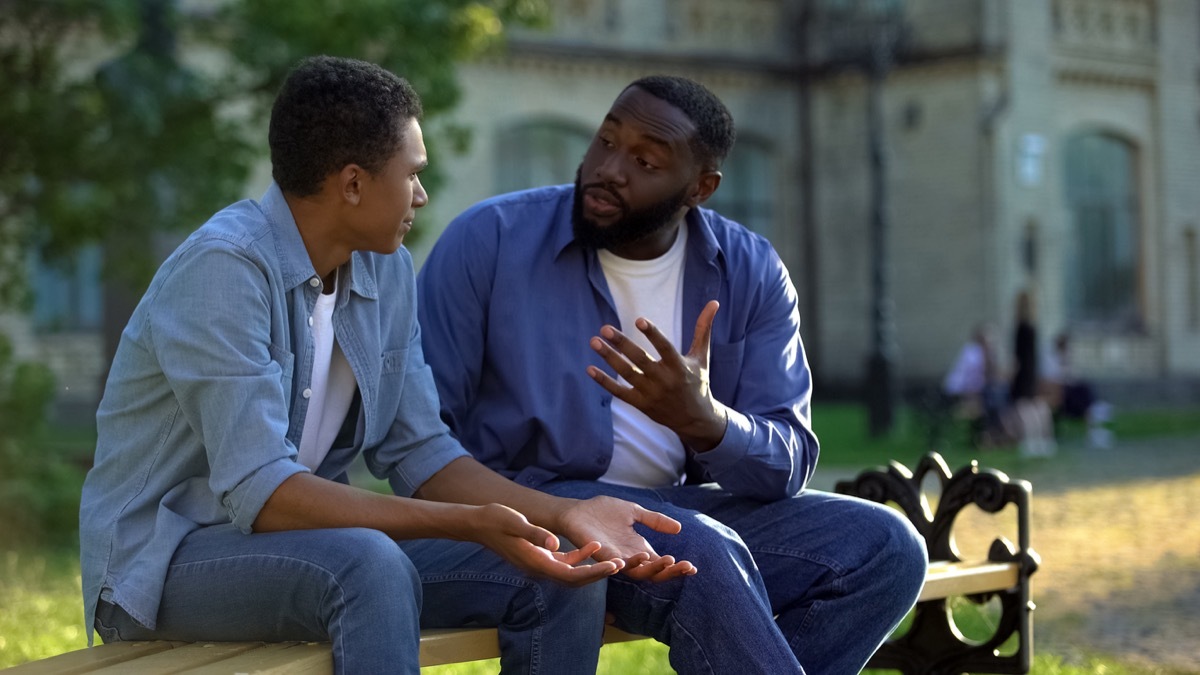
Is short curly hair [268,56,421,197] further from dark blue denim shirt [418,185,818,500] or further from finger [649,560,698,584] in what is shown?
finger [649,560,698,584]

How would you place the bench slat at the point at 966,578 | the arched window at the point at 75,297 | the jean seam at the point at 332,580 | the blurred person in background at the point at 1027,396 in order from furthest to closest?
1. the arched window at the point at 75,297
2. the blurred person in background at the point at 1027,396
3. the bench slat at the point at 966,578
4. the jean seam at the point at 332,580

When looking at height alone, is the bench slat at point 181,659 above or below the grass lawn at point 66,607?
above

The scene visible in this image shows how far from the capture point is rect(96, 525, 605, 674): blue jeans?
3.08 meters

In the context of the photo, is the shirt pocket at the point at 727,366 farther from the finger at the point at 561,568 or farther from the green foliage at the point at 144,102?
the green foliage at the point at 144,102

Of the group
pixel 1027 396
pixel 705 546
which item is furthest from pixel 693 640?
pixel 1027 396

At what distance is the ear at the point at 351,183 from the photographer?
11.2 feet

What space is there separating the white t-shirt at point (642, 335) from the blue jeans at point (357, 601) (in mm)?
713

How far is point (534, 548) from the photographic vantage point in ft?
10.4

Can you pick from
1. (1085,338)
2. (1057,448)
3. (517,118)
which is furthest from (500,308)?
(1085,338)

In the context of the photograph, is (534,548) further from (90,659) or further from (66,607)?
(66,607)

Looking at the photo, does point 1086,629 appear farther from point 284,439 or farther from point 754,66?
point 754,66

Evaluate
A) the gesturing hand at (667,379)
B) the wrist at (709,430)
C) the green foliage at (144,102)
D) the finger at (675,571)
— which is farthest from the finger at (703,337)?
the green foliage at (144,102)

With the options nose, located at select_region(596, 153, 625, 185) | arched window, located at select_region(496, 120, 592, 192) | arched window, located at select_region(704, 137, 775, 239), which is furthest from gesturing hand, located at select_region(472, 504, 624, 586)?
arched window, located at select_region(704, 137, 775, 239)

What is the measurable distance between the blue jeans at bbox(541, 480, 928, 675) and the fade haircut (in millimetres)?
868
